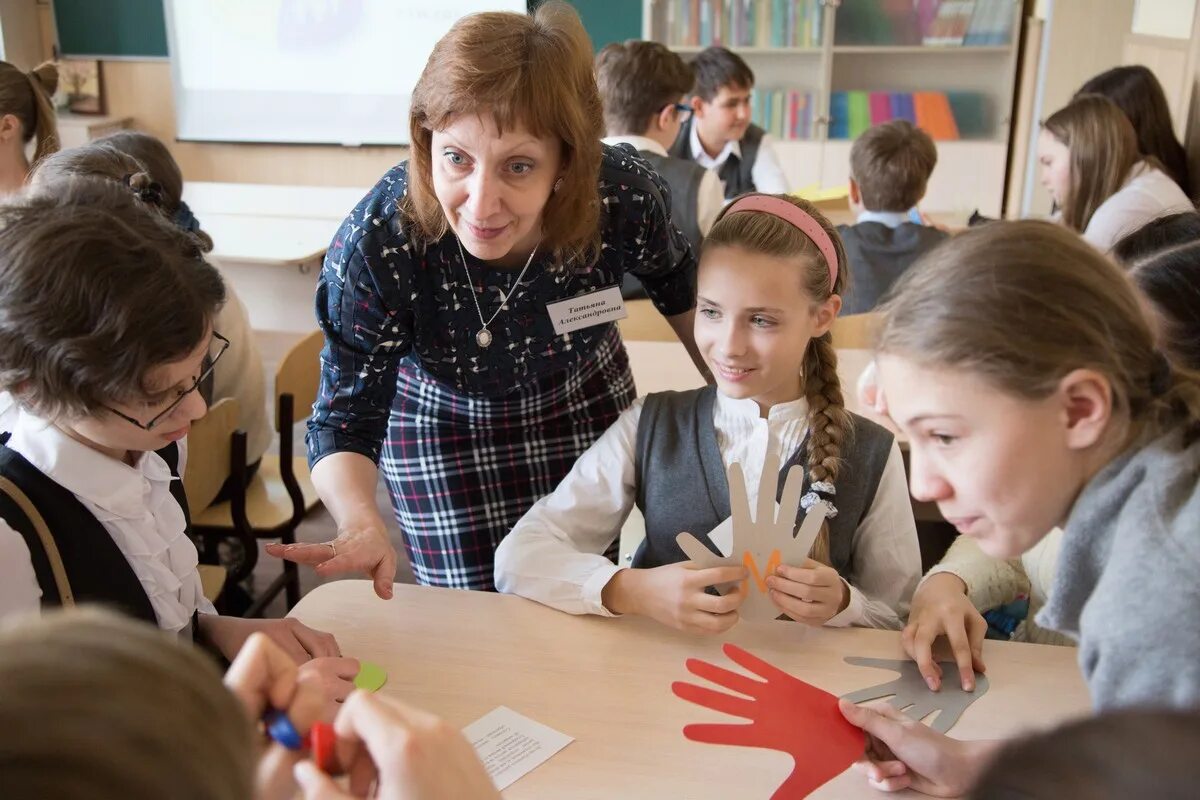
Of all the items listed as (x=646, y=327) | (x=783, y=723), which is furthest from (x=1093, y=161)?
(x=783, y=723)

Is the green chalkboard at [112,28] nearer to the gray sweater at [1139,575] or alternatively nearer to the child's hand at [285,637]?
the child's hand at [285,637]

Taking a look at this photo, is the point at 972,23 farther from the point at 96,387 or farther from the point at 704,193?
the point at 96,387

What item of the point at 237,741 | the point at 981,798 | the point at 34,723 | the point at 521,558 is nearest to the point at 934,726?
the point at 521,558

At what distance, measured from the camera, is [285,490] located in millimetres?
2662

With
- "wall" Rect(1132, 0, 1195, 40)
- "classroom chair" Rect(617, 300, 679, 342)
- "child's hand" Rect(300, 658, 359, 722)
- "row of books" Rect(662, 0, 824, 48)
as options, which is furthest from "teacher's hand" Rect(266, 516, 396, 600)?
"row of books" Rect(662, 0, 824, 48)

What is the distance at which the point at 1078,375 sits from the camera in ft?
3.04

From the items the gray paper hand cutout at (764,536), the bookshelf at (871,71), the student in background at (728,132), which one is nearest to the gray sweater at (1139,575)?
the gray paper hand cutout at (764,536)

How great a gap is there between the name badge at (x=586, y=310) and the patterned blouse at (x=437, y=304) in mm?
12

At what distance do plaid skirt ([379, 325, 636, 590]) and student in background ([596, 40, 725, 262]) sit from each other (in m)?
1.65

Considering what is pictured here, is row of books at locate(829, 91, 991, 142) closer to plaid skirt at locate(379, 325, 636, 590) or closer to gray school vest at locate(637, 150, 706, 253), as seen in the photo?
gray school vest at locate(637, 150, 706, 253)

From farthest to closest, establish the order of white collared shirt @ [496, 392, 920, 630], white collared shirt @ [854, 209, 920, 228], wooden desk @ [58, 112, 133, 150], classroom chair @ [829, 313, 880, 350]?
wooden desk @ [58, 112, 133, 150], white collared shirt @ [854, 209, 920, 228], classroom chair @ [829, 313, 880, 350], white collared shirt @ [496, 392, 920, 630]

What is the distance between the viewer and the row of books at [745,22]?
5.77 meters

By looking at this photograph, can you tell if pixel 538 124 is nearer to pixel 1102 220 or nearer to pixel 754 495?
pixel 754 495

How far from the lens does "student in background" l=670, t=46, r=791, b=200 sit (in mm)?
4297
